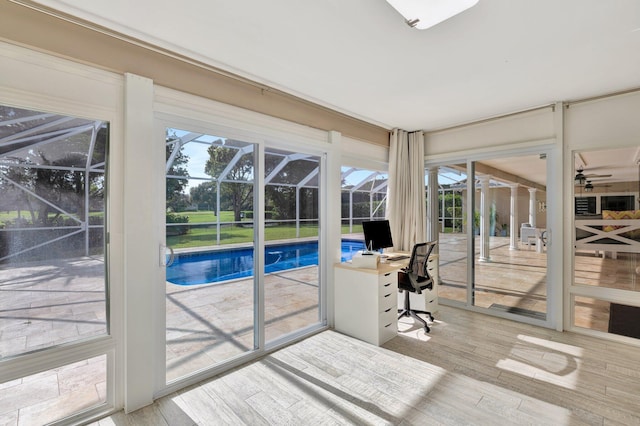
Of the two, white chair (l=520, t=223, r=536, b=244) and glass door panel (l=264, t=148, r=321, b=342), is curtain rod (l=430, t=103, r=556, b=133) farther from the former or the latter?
glass door panel (l=264, t=148, r=321, b=342)

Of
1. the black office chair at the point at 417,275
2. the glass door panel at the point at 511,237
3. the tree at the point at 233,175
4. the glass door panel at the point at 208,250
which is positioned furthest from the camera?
the glass door panel at the point at 511,237

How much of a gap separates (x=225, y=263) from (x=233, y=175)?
83 centimetres

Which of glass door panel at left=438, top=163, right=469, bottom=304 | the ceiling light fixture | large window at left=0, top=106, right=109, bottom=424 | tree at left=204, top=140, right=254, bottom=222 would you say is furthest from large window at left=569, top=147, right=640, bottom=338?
large window at left=0, top=106, right=109, bottom=424

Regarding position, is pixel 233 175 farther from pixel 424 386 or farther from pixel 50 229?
pixel 424 386

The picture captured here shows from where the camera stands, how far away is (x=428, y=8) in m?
1.60

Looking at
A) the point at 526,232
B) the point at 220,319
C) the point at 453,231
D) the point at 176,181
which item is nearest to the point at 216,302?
the point at 220,319

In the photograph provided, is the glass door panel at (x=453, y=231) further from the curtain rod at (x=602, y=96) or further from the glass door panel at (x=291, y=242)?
the glass door panel at (x=291, y=242)

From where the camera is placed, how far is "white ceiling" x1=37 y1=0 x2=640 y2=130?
5.90 ft

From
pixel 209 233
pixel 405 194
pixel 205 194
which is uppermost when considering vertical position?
pixel 405 194

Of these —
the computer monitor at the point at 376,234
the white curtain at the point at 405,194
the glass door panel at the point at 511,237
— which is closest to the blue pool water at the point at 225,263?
the computer monitor at the point at 376,234

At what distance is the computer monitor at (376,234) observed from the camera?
3.78 m

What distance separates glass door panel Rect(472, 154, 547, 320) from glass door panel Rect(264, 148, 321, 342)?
7.80ft

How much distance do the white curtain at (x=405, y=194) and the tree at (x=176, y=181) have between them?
2.91m

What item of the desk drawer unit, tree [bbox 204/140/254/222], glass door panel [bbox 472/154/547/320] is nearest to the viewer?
tree [bbox 204/140/254/222]
